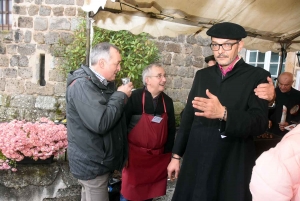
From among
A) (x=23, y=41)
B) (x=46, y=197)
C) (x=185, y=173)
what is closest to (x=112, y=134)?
(x=185, y=173)

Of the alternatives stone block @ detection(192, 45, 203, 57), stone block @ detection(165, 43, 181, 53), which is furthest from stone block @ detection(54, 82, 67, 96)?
stone block @ detection(192, 45, 203, 57)

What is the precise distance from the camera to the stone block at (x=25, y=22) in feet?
21.5

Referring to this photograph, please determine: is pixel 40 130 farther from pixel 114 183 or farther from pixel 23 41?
pixel 23 41

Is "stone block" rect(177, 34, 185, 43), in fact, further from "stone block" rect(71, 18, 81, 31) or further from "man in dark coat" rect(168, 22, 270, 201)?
"man in dark coat" rect(168, 22, 270, 201)

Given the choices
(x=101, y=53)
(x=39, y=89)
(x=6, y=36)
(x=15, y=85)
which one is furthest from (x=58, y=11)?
(x=101, y=53)

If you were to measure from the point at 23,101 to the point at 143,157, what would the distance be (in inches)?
206

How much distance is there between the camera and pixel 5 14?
6.86m

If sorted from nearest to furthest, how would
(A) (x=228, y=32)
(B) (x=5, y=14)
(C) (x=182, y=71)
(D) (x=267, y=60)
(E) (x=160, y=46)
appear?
(A) (x=228, y=32), (B) (x=5, y=14), (E) (x=160, y=46), (C) (x=182, y=71), (D) (x=267, y=60)

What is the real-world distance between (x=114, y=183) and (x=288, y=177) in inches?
91.7

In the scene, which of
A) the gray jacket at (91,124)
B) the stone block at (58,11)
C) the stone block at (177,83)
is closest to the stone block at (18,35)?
the stone block at (58,11)

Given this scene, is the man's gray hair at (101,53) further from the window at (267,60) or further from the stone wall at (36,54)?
the window at (267,60)

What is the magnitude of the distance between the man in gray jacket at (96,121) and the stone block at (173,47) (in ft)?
16.9

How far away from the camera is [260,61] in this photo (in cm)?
861

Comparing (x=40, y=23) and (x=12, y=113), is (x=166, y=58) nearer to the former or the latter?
(x=40, y=23)
